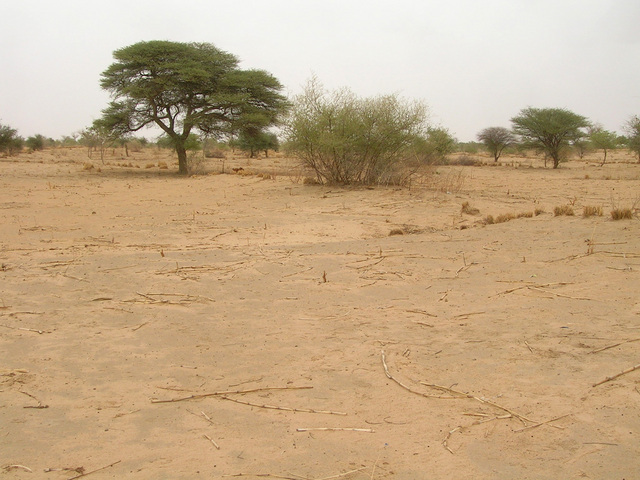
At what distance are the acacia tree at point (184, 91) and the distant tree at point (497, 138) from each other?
16371 mm

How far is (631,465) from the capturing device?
2.57 m

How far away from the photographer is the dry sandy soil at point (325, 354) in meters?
2.82

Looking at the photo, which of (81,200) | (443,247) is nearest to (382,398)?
(443,247)

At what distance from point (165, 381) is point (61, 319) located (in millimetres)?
1766

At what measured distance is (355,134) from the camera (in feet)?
48.4

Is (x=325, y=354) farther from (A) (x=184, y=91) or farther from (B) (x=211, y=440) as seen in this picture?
(A) (x=184, y=91)

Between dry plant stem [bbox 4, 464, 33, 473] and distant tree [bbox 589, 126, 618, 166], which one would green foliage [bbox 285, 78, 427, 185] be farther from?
distant tree [bbox 589, 126, 618, 166]

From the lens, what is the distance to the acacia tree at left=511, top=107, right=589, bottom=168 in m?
28.8

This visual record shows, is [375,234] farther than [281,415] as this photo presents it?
Yes

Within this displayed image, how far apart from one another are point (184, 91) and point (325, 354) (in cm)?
2016

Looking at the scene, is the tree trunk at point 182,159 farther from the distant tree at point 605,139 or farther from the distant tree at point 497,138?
the distant tree at point 605,139

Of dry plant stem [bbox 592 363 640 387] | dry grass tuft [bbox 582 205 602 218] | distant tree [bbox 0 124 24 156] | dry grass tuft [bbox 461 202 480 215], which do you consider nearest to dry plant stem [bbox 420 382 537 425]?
dry plant stem [bbox 592 363 640 387]

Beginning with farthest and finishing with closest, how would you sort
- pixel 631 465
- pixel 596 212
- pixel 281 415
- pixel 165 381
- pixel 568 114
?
pixel 568 114, pixel 596 212, pixel 165 381, pixel 281 415, pixel 631 465

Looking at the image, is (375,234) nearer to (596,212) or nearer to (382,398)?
(596,212)
